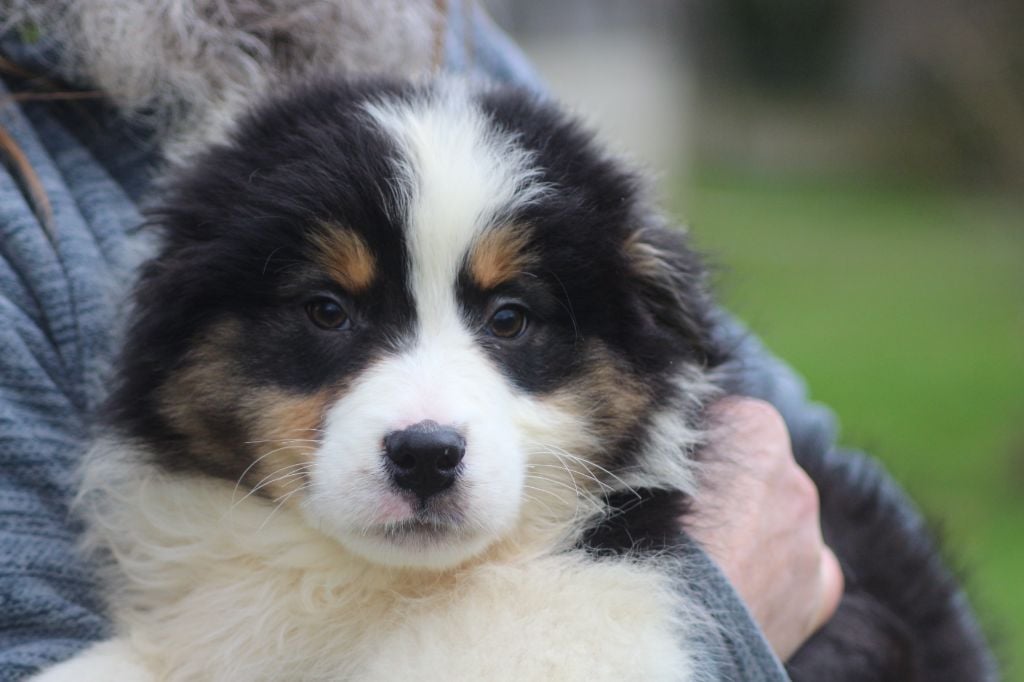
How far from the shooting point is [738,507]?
2816 millimetres

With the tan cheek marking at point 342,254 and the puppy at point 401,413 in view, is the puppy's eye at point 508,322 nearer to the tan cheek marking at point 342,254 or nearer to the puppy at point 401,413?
the puppy at point 401,413

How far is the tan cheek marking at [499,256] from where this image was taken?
2504mm

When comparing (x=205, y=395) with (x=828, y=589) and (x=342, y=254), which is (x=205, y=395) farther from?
(x=828, y=589)

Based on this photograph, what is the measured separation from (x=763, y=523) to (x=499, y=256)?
2.95 ft

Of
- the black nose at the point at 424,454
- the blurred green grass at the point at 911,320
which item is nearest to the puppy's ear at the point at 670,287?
the blurred green grass at the point at 911,320

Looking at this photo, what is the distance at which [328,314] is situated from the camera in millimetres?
2504

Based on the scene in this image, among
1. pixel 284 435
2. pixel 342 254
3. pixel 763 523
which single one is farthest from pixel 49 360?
pixel 763 523

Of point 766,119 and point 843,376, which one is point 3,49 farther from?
point 766,119

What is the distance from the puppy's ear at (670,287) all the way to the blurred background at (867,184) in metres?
4.95

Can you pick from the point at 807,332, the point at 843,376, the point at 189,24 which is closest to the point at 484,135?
the point at 189,24

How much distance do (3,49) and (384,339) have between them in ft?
3.97

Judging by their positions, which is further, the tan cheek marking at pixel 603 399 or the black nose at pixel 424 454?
the tan cheek marking at pixel 603 399

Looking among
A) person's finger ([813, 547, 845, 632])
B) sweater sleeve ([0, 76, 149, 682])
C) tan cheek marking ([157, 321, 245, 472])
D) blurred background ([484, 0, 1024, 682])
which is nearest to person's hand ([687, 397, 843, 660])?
person's finger ([813, 547, 845, 632])

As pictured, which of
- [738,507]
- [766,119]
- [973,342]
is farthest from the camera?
[766,119]
